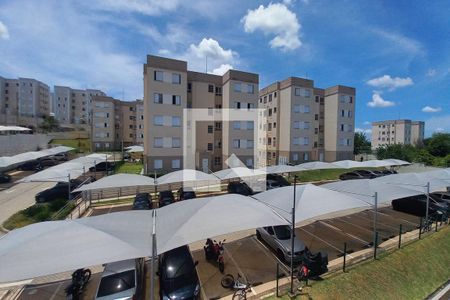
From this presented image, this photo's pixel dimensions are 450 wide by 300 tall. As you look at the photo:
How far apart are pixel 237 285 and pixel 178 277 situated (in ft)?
6.96

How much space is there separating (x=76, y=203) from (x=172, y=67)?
2102cm

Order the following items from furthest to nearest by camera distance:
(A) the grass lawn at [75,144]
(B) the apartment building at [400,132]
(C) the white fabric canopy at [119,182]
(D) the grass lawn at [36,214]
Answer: (B) the apartment building at [400,132] → (A) the grass lawn at [75,144] → (C) the white fabric canopy at [119,182] → (D) the grass lawn at [36,214]

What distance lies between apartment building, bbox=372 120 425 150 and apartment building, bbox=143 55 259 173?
292 ft

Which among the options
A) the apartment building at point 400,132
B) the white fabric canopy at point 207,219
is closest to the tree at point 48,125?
the white fabric canopy at point 207,219

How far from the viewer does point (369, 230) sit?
14.3m

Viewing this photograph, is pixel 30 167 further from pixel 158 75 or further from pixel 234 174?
pixel 234 174

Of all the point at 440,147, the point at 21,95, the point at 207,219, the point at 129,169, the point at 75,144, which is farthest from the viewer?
the point at 21,95

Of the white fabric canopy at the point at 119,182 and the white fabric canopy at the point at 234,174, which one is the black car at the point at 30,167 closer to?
the white fabric canopy at the point at 119,182

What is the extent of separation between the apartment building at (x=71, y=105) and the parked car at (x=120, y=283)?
102 m

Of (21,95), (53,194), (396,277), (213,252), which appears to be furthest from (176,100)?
(21,95)

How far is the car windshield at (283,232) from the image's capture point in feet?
36.1

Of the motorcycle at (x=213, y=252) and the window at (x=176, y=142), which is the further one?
the window at (x=176, y=142)

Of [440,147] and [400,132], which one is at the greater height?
[400,132]

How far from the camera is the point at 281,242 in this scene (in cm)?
1067
